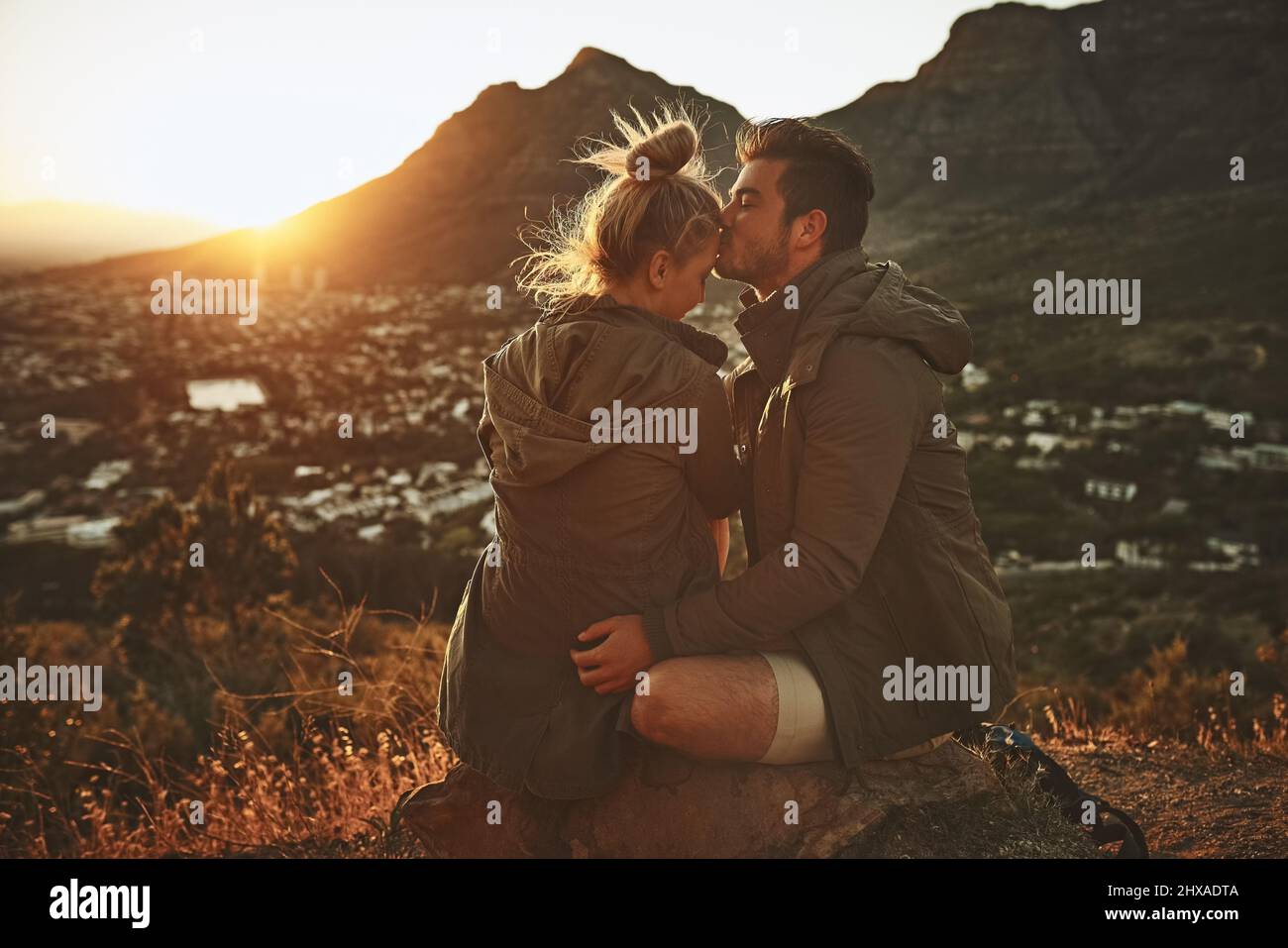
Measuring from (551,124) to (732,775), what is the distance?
247 feet

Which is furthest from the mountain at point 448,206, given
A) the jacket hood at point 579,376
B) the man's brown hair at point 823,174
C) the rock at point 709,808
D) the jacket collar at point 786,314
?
the rock at point 709,808

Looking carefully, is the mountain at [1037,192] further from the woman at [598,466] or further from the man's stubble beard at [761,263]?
the woman at [598,466]

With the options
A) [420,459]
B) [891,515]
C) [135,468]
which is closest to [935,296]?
[891,515]

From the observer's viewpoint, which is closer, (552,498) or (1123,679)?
(552,498)

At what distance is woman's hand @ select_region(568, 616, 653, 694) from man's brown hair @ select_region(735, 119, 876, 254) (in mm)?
1277

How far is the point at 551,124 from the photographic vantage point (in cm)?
7319

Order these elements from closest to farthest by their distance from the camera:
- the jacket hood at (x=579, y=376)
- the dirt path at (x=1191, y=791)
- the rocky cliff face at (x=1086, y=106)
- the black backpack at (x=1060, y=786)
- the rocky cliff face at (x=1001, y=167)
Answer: the jacket hood at (x=579, y=376), the black backpack at (x=1060, y=786), the dirt path at (x=1191, y=791), the rocky cliff face at (x=1001, y=167), the rocky cliff face at (x=1086, y=106)

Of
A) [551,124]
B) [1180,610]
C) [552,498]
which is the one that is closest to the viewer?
[552,498]

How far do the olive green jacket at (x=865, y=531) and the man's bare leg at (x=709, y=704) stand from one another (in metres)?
0.06

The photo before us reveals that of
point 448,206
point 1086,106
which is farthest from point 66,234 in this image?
point 1086,106

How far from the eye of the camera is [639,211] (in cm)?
262

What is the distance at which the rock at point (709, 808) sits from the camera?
273 centimetres

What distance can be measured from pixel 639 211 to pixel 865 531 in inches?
39.1
